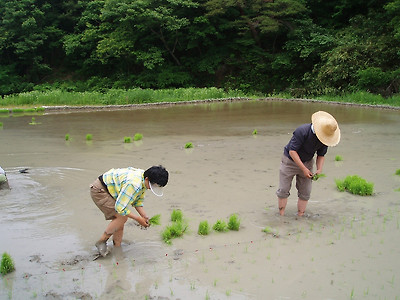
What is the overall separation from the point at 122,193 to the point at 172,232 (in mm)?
902

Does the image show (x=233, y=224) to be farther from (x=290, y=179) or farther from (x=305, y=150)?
(x=305, y=150)

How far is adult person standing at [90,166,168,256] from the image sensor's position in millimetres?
3781

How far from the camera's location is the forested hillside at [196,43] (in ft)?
71.8

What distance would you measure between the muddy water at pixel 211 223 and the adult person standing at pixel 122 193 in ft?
1.10

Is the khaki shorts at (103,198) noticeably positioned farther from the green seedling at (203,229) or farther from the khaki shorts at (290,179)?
the khaki shorts at (290,179)

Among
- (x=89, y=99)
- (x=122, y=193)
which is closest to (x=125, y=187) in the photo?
(x=122, y=193)

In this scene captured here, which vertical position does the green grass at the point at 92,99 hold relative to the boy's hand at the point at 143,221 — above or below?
above

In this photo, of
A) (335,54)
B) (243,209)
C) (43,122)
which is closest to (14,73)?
(43,122)

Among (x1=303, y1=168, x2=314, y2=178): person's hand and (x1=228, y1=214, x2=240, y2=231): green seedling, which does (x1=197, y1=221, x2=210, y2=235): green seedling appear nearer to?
(x1=228, y1=214, x2=240, y2=231): green seedling

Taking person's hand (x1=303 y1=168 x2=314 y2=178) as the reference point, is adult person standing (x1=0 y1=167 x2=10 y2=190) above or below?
below

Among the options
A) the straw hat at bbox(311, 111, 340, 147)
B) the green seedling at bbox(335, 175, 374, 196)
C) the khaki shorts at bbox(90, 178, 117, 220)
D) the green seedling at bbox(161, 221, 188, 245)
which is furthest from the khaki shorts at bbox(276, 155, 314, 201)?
the khaki shorts at bbox(90, 178, 117, 220)

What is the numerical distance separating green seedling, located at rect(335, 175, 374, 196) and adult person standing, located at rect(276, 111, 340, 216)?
1128mm

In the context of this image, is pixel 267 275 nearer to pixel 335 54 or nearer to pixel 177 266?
pixel 177 266

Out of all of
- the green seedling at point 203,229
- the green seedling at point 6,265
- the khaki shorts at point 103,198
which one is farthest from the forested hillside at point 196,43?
the green seedling at point 6,265
